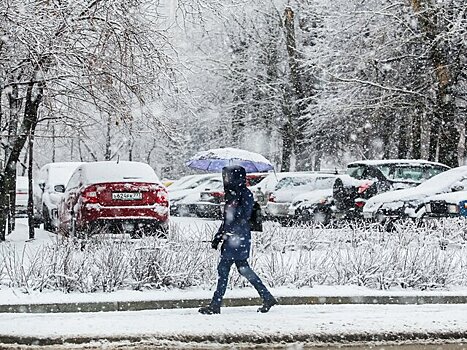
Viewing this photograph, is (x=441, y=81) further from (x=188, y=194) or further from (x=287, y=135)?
(x=287, y=135)

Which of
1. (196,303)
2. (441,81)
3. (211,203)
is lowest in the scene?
(196,303)

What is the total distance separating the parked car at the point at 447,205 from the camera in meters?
15.3

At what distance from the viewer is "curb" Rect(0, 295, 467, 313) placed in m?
9.88

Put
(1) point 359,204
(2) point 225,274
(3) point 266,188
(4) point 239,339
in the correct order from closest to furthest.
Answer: (4) point 239,339 < (2) point 225,274 < (1) point 359,204 < (3) point 266,188

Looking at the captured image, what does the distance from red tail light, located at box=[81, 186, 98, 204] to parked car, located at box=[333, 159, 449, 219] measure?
715cm

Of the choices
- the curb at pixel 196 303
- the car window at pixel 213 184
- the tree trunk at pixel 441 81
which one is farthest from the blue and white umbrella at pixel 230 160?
the curb at pixel 196 303

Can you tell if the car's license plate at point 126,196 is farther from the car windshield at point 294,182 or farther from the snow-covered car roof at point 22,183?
the snow-covered car roof at point 22,183

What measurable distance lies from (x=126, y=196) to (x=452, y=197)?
617 centimetres

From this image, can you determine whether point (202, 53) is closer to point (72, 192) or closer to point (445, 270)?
point (72, 192)

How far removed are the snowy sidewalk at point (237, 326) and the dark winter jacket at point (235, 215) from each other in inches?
31.7

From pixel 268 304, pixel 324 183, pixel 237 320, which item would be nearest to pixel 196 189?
pixel 324 183

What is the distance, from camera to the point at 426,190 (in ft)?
54.9

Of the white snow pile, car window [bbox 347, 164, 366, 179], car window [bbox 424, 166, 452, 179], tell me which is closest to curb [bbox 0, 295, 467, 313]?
the white snow pile

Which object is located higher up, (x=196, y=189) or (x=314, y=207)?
(x=196, y=189)
